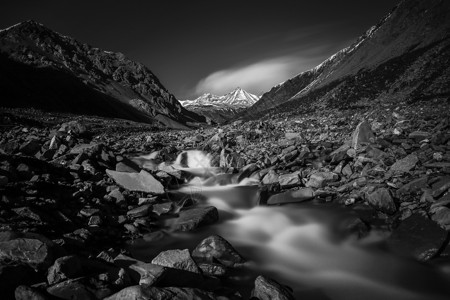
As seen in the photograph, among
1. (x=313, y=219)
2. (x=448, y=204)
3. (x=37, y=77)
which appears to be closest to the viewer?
(x=448, y=204)

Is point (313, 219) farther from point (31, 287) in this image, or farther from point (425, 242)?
point (31, 287)

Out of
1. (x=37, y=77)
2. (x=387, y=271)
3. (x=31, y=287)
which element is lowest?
(x=387, y=271)

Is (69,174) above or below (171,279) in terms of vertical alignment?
above

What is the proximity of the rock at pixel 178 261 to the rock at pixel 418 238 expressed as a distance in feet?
20.4

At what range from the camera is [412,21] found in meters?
86.3

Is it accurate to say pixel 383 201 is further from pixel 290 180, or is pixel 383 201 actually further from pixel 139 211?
pixel 139 211

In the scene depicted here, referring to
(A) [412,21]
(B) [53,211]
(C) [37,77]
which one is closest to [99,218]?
(B) [53,211]

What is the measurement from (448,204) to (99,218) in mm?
11314

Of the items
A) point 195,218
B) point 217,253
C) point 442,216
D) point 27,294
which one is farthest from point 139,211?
point 442,216

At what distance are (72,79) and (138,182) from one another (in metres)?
103

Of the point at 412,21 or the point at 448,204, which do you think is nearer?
the point at 448,204

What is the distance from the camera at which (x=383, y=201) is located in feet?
34.3

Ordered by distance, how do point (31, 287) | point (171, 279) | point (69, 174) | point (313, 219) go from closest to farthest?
point (31, 287)
point (171, 279)
point (313, 219)
point (69, 174)

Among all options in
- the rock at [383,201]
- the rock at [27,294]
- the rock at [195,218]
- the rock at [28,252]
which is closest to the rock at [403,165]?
the rock at [383,201]
